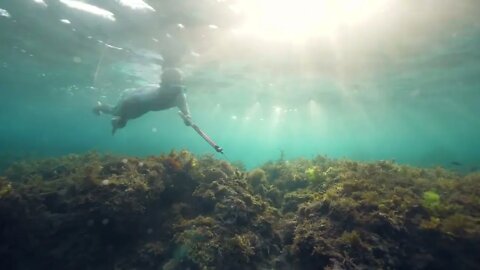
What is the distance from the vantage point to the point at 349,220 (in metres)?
6.24

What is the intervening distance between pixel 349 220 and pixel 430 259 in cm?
153

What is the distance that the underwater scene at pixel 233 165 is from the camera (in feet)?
20.3

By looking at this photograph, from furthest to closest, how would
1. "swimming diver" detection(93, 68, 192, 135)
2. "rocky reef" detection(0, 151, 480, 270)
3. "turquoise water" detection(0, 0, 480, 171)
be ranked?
"turquoise water" detection(0, 0, 480, 171) → "swimming diver" detection(93, 68, 192, 135) → "rocky reef" detection(0, 151, 480, 270)

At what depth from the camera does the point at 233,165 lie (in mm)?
15820

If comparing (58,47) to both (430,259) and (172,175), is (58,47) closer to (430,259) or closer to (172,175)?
(172,175)

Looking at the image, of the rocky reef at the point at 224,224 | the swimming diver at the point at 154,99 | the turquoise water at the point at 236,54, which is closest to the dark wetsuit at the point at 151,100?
the swimming diver at the point at 154,99

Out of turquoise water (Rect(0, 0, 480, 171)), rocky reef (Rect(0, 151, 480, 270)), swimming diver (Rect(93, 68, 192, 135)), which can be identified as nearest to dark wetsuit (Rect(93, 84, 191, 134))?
swimming diver (Rect(93, 68, 192, 135))

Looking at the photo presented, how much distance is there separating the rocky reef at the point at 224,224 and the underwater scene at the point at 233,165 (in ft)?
0.10

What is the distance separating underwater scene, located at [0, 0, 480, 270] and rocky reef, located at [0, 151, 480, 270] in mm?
31

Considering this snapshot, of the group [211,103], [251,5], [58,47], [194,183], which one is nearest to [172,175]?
[194,183]

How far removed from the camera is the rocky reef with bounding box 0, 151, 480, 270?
5.76m

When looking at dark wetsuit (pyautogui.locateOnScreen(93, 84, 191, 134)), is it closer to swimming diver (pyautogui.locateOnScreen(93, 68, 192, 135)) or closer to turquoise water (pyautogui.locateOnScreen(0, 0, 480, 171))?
swimming diver (pyautogui.locateOnScreen(93, 68, 192, 135))

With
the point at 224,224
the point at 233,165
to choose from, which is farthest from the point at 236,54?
the point at 224,224

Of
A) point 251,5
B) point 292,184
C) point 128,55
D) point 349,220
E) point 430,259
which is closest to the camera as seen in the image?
point 430,259
